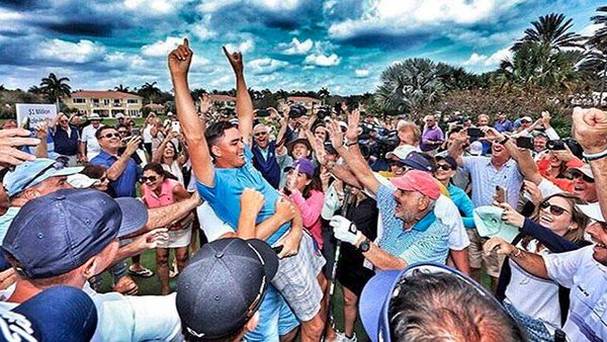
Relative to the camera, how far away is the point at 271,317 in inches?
100

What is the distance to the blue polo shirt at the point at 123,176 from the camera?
15.5 ft

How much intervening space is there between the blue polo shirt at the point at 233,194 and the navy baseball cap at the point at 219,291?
3.25 ft

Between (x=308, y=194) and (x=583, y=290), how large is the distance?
2293mm

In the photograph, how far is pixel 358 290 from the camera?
3658 mm

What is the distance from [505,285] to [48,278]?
2462 mm

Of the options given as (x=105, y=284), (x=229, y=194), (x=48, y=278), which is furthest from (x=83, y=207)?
(x=105, y=284)

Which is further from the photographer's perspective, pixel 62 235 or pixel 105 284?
pixel 105 284

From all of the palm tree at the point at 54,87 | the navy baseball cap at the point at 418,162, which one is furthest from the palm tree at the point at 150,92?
the navy baseball cap at the point at 418,162

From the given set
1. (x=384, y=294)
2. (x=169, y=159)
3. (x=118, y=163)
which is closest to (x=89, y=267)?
(x=384, y=294)

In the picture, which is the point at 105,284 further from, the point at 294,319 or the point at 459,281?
the point at 459,281

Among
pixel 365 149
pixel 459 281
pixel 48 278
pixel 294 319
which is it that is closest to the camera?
pixel 459 281

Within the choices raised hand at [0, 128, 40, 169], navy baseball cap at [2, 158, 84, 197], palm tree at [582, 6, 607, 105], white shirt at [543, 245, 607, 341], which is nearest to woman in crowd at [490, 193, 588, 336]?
white shirt at [543, 245, 607, 341]

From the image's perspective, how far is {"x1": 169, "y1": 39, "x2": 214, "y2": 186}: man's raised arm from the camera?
7.16 ft

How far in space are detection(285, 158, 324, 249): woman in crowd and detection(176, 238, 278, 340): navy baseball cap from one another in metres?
2.14
